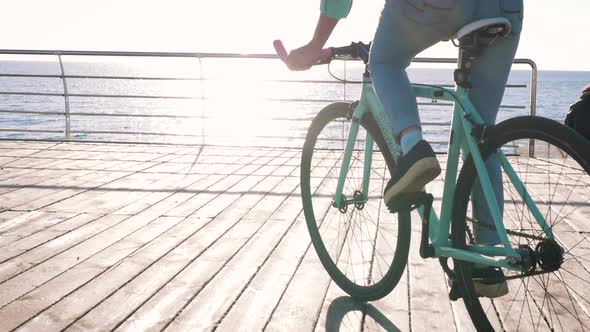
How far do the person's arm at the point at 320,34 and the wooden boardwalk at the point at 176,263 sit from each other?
0.91 metres

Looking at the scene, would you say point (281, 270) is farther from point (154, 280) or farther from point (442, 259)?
point (442, 259)

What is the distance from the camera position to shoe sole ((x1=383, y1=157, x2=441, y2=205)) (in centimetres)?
179

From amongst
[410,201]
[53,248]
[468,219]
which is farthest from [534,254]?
[53,248]

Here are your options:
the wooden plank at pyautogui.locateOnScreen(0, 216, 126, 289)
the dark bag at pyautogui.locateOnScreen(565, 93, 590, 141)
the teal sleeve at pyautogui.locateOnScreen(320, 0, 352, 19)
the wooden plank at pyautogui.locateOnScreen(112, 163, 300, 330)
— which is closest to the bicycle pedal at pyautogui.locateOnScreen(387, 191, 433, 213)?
the teal sleeve at pyautogui.locateOnScreen(320, 0, 352, 19)

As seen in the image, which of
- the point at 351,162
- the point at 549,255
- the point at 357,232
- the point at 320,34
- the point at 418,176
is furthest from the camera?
the point at 357,232

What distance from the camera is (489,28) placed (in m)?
1.75

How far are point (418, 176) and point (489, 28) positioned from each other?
0.45 meters

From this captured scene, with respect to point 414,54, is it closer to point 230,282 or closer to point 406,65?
point 406,65

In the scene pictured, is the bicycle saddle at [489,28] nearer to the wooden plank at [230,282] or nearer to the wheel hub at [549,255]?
the wheel hub at [549,255]

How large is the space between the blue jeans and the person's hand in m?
0.21

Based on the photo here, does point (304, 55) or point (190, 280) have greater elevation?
point (304, 55)

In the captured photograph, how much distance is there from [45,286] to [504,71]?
6.44 ft

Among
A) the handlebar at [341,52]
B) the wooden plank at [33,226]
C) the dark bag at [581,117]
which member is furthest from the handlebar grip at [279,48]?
the dark bag at [581,117]

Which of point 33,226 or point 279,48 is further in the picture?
point 33,226
